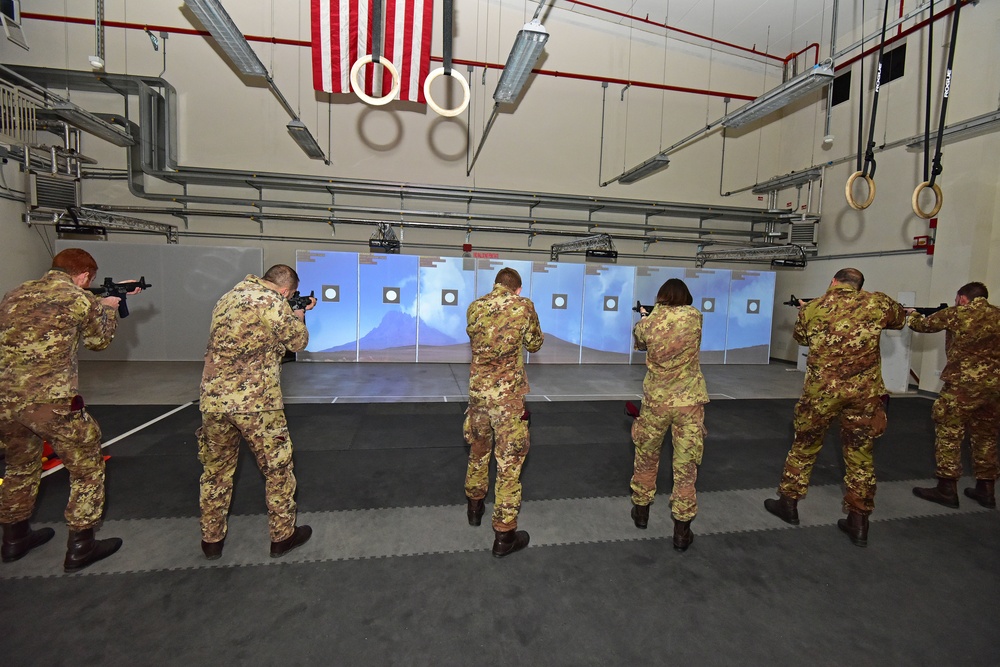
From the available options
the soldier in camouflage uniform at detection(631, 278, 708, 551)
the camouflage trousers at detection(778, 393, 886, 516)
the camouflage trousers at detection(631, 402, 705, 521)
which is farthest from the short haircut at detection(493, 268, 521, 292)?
the camouflage trousers at detection(778, 393, 886, 516)

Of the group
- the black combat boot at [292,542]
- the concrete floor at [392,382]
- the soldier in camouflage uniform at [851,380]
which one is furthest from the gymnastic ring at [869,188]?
the black combat boot at [292,542]

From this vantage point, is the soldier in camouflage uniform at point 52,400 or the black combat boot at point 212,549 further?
the black combat boot at point 212,549

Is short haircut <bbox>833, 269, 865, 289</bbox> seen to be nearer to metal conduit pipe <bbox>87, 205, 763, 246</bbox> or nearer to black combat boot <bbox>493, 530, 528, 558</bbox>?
black combat boot <bbox>493, 530, 528, 558</bbox>

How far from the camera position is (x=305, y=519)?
9.53 ft

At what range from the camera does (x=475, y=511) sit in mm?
2863

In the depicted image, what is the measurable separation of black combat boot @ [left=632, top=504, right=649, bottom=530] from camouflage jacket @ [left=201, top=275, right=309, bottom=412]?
232cm

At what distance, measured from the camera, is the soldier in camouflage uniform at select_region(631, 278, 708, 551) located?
2.56m

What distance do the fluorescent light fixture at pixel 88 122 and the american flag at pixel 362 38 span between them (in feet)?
10.7

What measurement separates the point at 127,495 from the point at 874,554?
5.05 m

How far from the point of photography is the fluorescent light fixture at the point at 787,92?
4.27 m

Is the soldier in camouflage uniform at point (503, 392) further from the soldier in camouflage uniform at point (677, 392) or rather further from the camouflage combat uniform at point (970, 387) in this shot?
the camouflage combat uniform at point (970, 387)

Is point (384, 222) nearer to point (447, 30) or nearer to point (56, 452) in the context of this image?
point (447, 30)

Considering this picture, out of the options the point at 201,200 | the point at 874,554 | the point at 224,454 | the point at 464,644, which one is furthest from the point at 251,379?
the point at 201,200

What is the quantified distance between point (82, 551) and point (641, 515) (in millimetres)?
3233
